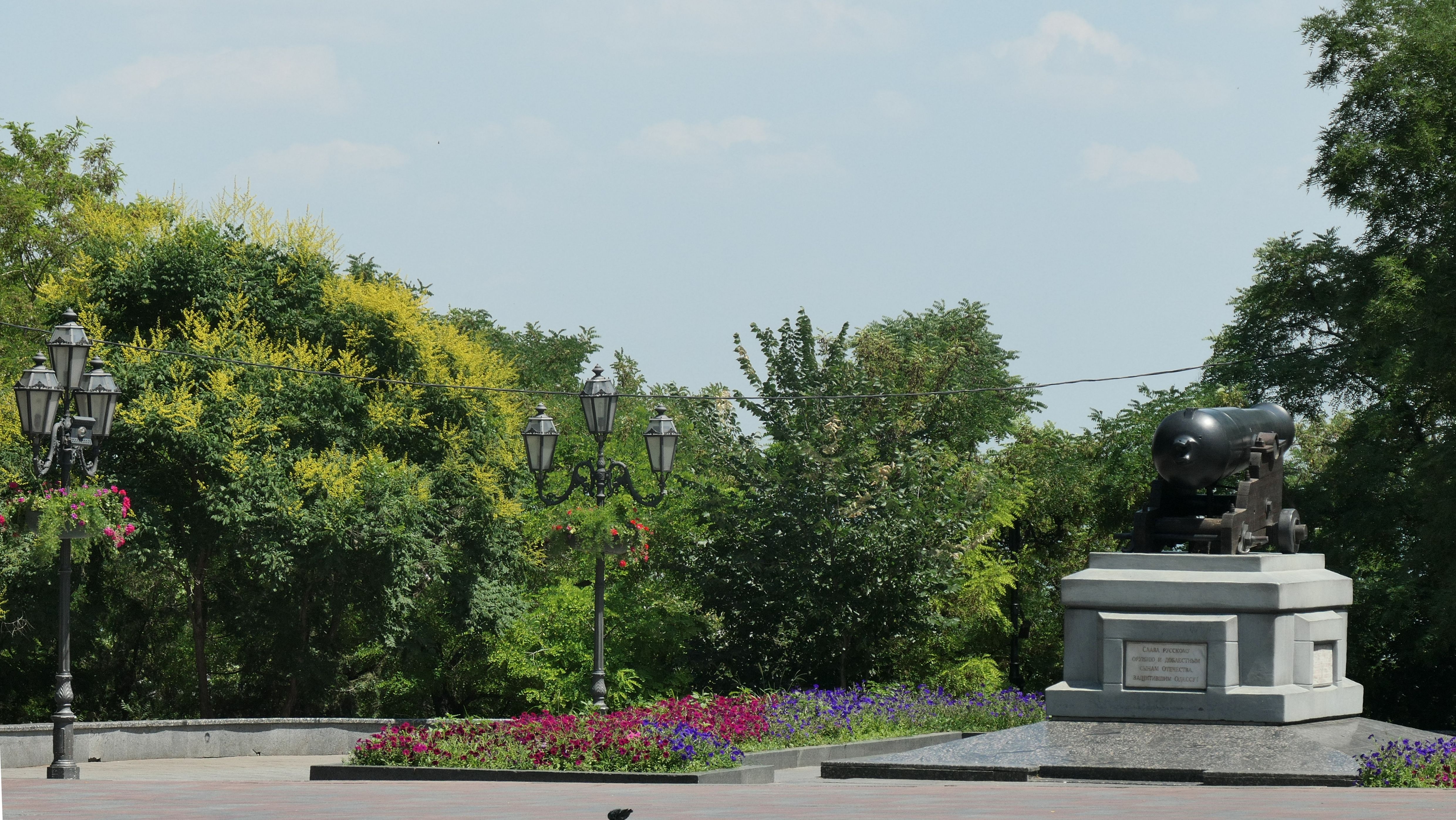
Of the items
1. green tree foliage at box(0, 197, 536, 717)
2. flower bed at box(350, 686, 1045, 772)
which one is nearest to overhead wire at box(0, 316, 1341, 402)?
green tree foliage at box(0, 197, 536, 717)

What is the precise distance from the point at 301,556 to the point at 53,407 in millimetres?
12667

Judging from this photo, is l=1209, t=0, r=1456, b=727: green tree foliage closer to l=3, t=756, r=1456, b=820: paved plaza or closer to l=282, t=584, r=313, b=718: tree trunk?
l=3, t=756, r=1456, b=820: paved plaza

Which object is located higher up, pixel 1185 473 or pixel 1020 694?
pixel 1185 473

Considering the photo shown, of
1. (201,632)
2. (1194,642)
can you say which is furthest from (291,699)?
(1194,642)

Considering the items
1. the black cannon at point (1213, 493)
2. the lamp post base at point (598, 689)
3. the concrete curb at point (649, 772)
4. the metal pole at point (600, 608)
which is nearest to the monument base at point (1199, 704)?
the concrete curb at point (649, 772)

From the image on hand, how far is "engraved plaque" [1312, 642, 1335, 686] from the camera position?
17266 millimetres

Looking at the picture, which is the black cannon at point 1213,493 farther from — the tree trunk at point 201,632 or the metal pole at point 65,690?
the tree trunk at point 201,632

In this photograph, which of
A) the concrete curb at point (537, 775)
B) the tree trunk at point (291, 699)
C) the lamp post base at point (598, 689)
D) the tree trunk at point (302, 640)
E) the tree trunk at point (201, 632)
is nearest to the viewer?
the concrete curb at point (537, 775)

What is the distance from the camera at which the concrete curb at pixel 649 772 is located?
1561 cm

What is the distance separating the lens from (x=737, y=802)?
12.8 meters

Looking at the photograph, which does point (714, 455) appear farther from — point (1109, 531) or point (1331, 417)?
point (1331, 417)

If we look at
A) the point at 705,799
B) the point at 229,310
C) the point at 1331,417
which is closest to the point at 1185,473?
the point at 705,799

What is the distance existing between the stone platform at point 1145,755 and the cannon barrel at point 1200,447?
9.01 feet

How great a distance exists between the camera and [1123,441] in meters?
39.5
